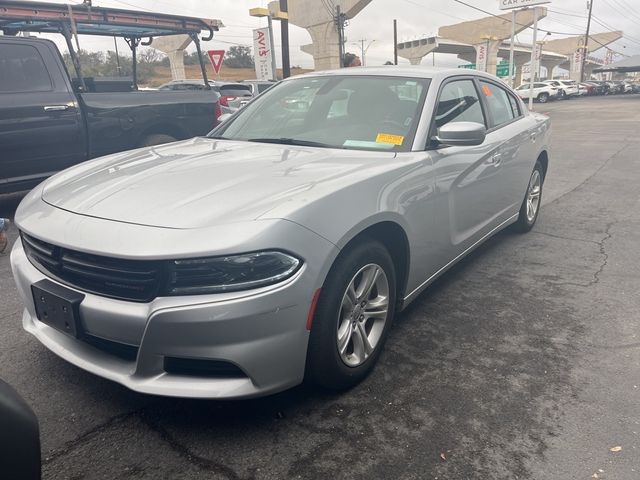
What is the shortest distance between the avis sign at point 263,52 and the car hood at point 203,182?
17317 millimetres

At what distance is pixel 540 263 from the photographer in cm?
438

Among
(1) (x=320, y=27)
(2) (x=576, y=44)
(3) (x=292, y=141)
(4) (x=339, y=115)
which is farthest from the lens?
(2) (x=576, y=44)

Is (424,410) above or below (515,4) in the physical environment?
below

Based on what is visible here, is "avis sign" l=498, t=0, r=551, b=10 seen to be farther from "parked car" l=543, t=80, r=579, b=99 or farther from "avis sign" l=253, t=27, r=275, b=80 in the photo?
"parked car" l=543, t=80, r=579, b=99

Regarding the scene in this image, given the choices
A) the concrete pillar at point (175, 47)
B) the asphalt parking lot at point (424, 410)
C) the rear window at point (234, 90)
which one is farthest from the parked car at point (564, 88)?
the asphalt parking lot at point (424, 410)

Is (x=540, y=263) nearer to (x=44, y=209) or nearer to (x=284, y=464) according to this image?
(x=284, y=464)

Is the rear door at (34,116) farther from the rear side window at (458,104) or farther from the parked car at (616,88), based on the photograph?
the parked car at (616,88)

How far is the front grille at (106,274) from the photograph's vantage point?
6.47ft

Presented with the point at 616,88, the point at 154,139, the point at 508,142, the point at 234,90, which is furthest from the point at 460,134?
the point at 616,88

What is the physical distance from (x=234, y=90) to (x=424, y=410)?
10490 millimetres

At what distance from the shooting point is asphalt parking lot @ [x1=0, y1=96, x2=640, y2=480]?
206 centimetres

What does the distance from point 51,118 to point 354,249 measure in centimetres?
456

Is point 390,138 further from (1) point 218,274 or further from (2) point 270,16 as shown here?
(2) point 270,16

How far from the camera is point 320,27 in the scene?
31469mm
